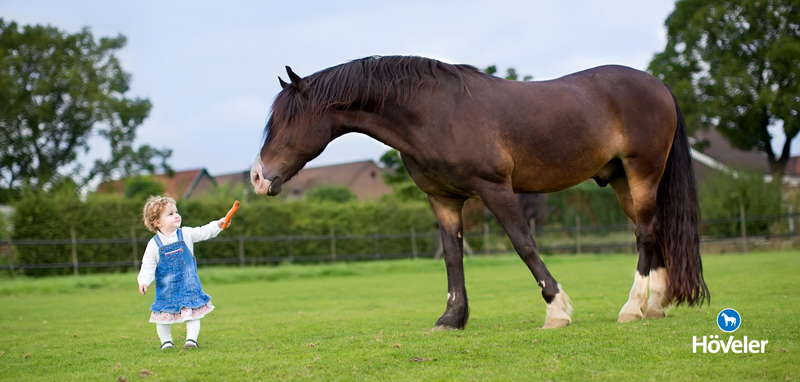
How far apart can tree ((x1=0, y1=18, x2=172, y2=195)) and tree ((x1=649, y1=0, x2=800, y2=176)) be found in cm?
2812

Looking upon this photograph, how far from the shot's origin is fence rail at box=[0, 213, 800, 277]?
60.0ft

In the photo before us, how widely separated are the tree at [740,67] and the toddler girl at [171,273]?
1098 inches

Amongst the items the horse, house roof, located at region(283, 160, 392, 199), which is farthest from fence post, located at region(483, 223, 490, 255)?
house roof, located at region(283, 160, 392, 199)

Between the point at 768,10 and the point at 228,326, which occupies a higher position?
the point at 768,10

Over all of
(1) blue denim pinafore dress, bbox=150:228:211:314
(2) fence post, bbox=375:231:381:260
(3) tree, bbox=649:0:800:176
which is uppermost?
(3) tree, bbox=649:0:800:176

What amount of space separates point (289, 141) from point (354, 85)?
67 cm

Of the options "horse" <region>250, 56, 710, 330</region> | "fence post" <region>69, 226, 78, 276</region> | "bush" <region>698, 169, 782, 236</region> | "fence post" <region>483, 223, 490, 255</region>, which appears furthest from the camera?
"bush" <region>698, 169, 782, 236</region>

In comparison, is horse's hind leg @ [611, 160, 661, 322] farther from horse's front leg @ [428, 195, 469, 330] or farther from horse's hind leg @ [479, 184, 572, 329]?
horse's front leg @ [428, 195, 469, 330]

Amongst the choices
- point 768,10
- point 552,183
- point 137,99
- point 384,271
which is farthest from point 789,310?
point 137,99

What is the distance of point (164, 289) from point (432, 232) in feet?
71.2

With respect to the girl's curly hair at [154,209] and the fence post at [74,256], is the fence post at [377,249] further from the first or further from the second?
the girl's curly hair at [154,209]

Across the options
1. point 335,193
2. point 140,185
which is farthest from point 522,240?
point 335,193

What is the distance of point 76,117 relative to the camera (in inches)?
1214

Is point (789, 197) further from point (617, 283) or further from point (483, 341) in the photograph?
point (483, 341)
